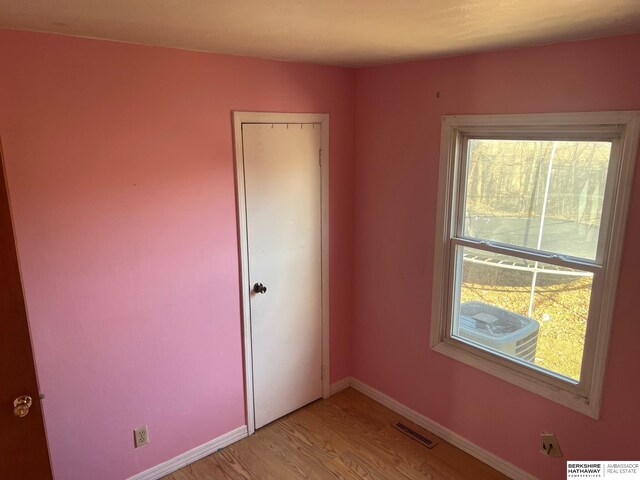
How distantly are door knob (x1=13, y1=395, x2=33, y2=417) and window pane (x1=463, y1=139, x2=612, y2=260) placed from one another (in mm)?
2298

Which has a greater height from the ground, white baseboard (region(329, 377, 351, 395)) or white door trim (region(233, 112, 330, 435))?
white door trim (region(233, 112, 330, 435))

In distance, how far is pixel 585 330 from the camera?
230 centimetres

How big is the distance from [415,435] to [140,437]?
66.6 inches

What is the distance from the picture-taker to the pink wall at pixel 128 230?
2.05 metres

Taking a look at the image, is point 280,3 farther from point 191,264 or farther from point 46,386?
point 46,386

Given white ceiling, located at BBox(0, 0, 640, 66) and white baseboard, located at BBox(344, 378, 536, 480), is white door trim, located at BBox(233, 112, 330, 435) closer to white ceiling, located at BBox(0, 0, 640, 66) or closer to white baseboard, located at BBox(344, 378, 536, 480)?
white baseboard, located at BBox(344, 378, 536, 480)

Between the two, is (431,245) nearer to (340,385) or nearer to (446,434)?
(446,434)

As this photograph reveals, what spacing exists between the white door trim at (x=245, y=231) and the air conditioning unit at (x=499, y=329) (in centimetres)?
97

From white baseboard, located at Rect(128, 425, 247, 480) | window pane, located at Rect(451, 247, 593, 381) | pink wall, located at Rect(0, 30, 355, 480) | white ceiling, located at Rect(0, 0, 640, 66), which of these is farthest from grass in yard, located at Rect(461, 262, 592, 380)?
white baseboard, located at Rect(128, 425, 247, 480)

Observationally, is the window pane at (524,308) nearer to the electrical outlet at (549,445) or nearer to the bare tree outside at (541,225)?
the bare tree outside at (541,225)

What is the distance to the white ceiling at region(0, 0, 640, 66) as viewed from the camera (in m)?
1.42

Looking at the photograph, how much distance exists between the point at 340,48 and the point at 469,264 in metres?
1.43

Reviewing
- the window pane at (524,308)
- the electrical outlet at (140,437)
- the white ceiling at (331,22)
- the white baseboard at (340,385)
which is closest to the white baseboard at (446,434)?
the white baseboard at (340,385)

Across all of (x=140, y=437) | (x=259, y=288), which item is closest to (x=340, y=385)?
(x=259, y=288)
